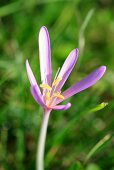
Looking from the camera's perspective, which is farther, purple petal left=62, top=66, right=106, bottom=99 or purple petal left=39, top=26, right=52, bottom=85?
purple petal left=39, top=26, right=52, bottom=85

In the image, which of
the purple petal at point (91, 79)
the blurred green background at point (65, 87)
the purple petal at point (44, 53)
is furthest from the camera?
the blurred green background at point (65, 87)

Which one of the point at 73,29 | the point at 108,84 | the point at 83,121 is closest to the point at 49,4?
the point at 73,29

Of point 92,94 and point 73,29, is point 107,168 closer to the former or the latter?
point 92,94

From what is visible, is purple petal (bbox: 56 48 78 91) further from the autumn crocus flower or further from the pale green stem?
the pale green stem

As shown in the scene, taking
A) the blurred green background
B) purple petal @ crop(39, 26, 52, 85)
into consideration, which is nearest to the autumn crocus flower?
purple petal @ crop(39, 26, 52, 85)

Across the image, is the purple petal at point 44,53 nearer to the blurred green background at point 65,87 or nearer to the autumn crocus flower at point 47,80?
the autumn crocus flower at point 47,80

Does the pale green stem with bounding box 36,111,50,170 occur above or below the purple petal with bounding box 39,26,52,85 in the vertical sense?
below

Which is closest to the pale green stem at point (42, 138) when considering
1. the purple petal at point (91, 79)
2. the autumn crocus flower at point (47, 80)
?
the autumn crocus flower at point (47, 80)

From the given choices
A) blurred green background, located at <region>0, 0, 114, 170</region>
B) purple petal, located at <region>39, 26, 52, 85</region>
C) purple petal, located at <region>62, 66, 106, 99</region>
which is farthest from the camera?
blurred green background, located at <region>0, 0, 114, 170</region>
